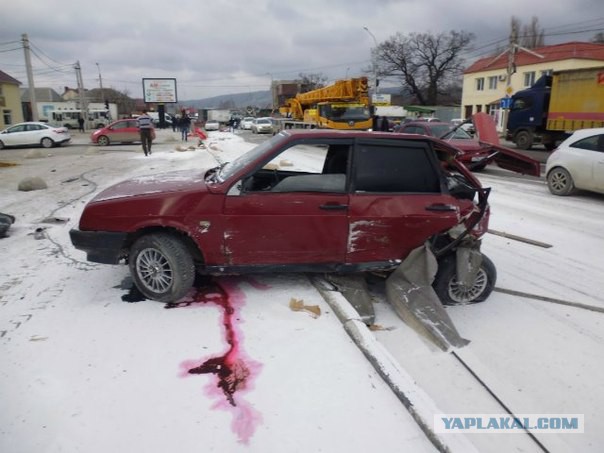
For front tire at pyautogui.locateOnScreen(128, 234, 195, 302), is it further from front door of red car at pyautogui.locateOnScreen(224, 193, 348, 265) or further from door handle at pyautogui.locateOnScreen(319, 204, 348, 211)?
door handle at pyautogui.locateOnScreen(319, 204, 348, 211)

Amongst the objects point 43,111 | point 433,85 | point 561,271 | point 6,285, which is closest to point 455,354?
point 561,271

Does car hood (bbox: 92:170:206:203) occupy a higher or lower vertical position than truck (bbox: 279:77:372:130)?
lower

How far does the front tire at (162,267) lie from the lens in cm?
385

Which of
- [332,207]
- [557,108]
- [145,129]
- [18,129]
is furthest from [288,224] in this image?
[18,129]

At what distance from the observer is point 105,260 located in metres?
4.01

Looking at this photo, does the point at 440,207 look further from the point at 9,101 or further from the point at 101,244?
the point at 9,101

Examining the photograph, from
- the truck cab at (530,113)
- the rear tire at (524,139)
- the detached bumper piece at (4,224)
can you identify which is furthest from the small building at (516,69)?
the detached bumper piece at (4,224)

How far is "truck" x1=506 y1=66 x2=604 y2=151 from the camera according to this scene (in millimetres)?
18109

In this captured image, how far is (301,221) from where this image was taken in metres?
3.86

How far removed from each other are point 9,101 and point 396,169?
5222cm

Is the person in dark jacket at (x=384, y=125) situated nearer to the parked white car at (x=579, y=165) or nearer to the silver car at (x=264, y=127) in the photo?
the parked white car at (x=579, y=165)

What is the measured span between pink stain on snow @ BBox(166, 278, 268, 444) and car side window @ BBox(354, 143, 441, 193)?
1.62 meters

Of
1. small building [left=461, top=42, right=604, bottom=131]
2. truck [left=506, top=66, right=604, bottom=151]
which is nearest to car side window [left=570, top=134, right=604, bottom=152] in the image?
truck [left=506, top=66, right=604, bottom=151]

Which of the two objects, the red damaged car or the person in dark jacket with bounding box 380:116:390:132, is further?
the person in dark jacket with bounding box 380:116:390:132
